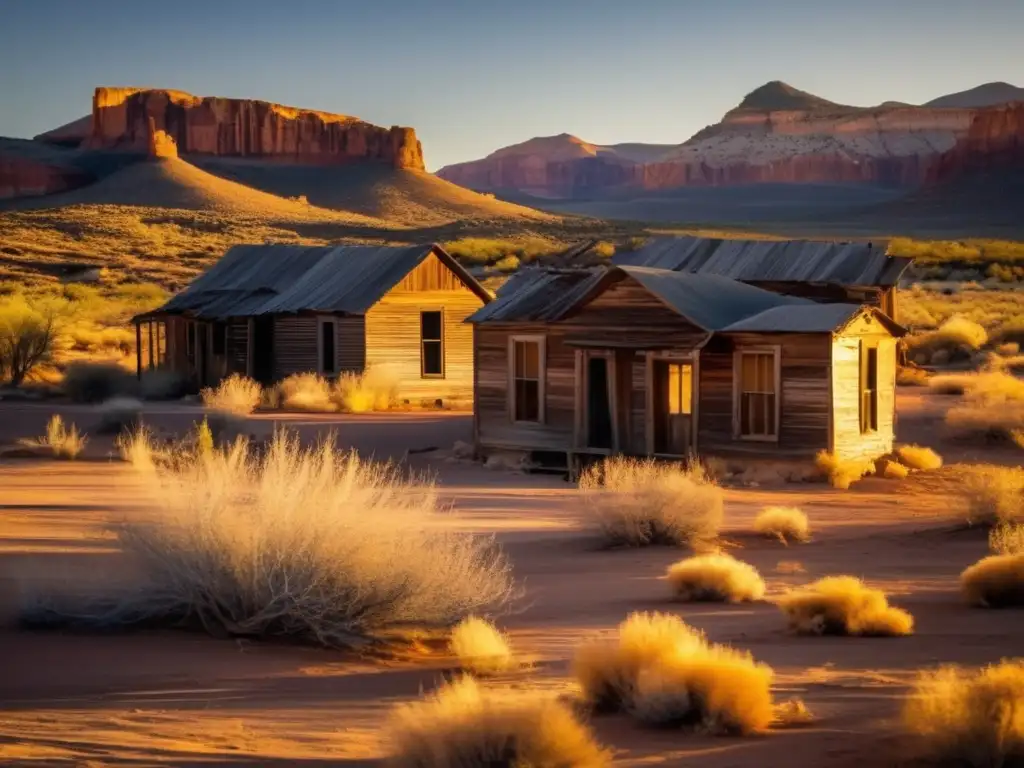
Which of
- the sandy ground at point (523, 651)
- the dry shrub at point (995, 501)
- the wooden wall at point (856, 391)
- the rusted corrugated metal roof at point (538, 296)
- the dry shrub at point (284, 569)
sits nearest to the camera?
the sandy ground at point (523, 651)

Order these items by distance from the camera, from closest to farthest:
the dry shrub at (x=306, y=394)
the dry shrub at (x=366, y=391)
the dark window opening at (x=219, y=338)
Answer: the dry shrub at (x=306, y=394), the dry shrub at (x=366, y=391), the dark window opening at (x=219, y=338)

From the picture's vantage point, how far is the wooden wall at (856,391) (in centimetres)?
1975

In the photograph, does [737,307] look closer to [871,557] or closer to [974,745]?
[871,557]

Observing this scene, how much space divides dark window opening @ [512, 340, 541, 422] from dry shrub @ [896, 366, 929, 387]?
527 inches

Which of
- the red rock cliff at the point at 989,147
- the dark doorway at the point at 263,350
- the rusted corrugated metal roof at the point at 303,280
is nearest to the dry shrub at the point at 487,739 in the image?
the rusted corrugated metal roof at the point at 303,280

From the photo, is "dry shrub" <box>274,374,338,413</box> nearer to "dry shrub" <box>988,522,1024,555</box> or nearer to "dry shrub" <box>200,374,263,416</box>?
"dry shrub" <box>200,374,263,416</box>

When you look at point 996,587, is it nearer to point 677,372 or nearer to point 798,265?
point 677,372

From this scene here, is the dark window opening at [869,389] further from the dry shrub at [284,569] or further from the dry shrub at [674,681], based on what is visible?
the dry shrub at [674,681]

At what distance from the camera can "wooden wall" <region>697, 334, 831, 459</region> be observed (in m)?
19.6

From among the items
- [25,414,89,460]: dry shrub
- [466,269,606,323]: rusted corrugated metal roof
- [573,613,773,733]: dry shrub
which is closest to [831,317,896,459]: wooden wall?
[466,269,606,323]: rusted corrugated metal roof

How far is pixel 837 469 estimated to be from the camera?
1952 cm

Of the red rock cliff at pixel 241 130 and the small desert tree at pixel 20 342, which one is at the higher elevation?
the red rock cliff at pixel 241 130

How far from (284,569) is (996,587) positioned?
4.69m

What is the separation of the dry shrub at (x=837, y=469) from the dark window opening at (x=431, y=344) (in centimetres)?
1283
